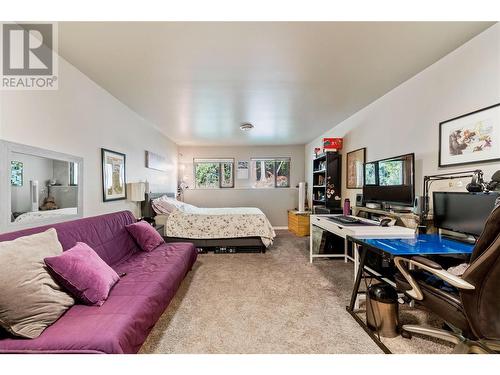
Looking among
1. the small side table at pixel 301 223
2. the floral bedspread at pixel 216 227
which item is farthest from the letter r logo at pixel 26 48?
the small side table at pixel 301 223

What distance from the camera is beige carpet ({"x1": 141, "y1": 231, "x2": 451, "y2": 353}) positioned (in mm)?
1576

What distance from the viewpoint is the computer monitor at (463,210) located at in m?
1.63

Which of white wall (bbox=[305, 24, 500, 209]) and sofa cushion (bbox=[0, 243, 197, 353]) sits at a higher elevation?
white wall (bbox=[305, 24, 500, 209])

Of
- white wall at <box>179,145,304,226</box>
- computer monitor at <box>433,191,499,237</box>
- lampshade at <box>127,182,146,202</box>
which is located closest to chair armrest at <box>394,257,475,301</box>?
computer monitor at <box>433,191,499,237</box>

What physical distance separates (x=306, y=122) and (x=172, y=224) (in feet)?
9.93

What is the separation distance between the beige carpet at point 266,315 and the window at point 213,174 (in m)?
3.41

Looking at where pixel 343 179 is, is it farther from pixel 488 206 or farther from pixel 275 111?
pixel 488 206

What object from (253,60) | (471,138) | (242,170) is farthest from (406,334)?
(242,170)

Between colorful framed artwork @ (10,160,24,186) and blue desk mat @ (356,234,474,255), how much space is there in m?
2.71

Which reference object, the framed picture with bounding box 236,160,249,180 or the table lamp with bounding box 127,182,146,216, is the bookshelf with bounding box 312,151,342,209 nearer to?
the framed picture with bounding box 236,160,249,180

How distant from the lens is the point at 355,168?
3777 millimetres
